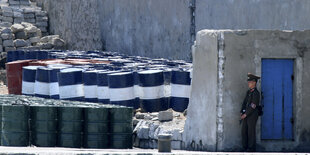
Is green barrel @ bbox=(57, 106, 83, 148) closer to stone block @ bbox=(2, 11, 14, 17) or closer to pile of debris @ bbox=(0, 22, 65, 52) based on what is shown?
pile of debris @ bbox=(0, 22, 65, 52)

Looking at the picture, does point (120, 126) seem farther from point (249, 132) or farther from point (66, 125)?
point (249, 132)

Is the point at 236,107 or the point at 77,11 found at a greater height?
the point at 77,11

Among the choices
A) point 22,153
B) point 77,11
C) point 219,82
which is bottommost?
point 22,153

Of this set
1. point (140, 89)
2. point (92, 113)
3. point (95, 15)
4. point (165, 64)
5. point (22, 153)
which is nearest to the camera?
point (22, 153)

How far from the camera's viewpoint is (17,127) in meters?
14.1

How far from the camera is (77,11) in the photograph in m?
32.0

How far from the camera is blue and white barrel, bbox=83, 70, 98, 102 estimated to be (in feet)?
53.1

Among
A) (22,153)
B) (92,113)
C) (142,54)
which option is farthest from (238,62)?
(142,54)

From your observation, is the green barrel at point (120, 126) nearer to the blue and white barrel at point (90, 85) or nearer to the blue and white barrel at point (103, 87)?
the blue and white barrel at point (103, 87)

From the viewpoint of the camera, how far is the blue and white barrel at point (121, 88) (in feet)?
51.0

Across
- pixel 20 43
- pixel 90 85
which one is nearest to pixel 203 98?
pixel 90 85

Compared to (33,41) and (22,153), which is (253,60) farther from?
(33,41)

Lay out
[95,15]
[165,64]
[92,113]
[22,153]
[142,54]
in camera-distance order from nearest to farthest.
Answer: [22,153] → [92,113] → [165,64] → [142,54] → [95,15]

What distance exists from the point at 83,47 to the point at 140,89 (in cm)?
1601
